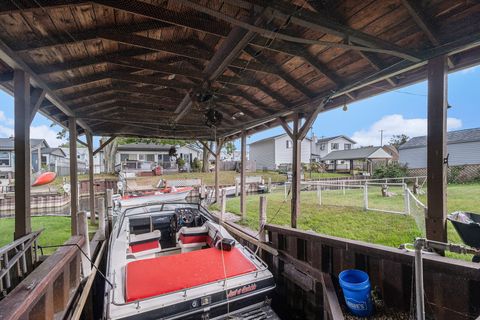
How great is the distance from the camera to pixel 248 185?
15.4 meters

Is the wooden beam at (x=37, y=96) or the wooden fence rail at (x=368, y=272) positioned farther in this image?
the wooden beam at (x=37, y=96)

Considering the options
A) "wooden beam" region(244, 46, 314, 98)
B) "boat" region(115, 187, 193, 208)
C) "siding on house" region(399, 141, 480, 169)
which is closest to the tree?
"siding on house" region(399, 141, 480, 169)

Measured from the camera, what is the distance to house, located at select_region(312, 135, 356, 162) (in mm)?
30961

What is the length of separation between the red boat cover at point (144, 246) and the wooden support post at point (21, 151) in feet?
4.50

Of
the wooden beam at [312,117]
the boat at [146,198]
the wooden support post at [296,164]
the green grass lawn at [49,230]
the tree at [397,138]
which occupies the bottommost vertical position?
the green grass lawn at [49,230]

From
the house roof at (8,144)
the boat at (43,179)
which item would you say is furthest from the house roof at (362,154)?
the house roof at (8,144)

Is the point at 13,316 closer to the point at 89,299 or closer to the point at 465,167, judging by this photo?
the point at 89,299

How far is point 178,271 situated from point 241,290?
724 mm

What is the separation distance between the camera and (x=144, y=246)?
377 cm

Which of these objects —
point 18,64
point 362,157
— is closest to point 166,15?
point 18,64

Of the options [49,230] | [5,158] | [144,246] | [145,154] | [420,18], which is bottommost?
[49,230]

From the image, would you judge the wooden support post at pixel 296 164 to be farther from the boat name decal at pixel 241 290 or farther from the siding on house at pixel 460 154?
the siding on house at pixel 460 154

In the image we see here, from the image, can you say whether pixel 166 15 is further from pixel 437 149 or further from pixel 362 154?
pixel 362 154

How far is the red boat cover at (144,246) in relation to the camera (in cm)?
368
